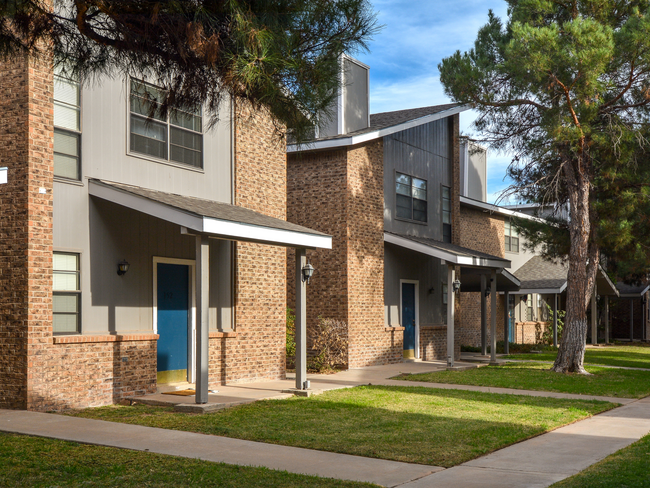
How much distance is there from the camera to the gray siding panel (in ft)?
65.8

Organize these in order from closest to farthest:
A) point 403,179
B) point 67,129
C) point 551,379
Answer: point 67,129 < point 551,379 < point 403,179

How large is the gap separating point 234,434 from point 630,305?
35.5 meters

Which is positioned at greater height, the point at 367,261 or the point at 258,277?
the point at 367,261

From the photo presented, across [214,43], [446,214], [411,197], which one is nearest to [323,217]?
[411,197]

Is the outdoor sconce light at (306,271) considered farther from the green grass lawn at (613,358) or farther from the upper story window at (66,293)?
the green grass lawn at (613,358)

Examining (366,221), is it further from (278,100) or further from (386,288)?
(278,100)

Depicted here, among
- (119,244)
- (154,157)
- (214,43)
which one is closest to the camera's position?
(214,43)

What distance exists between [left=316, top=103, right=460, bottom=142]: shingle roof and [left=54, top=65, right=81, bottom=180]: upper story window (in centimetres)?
790

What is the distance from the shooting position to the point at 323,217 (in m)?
18.4

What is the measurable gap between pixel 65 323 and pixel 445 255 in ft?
33.3

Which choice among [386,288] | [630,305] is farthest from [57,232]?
[630,305]

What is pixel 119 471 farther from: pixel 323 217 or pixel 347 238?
pixel 323 217

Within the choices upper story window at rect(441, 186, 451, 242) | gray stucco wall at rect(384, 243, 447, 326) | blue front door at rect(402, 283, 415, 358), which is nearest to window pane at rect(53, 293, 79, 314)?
gray stucco wall at rect(384, 243, 447, 326)

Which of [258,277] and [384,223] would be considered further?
[384,223]
